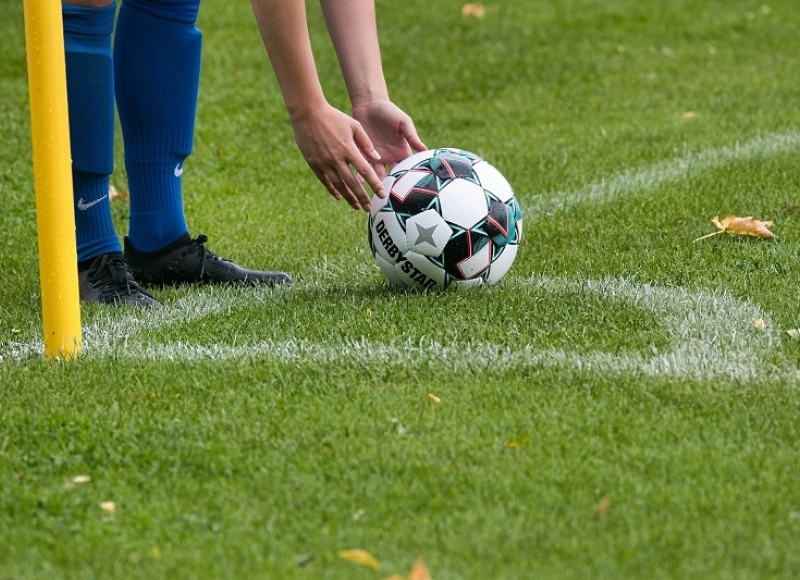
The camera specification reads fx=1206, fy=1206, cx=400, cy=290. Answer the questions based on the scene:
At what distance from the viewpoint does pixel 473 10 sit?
970cm

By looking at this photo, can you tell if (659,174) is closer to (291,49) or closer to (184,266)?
(184,266)

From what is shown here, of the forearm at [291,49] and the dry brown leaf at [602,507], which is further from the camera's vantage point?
the forearm at [291,49]

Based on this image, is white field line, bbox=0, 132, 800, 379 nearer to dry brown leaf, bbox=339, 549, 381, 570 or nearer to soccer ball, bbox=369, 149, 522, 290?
soccer ball, bbox=369, 149, 522, 290

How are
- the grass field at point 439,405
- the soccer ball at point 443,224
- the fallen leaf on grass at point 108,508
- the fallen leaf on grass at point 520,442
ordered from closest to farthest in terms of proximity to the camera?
the grass field at point 439,405, the fallen leaf on grass at point 108,508, the fallen leaf on grass at point 520,442, the soccer ball at point 443,224

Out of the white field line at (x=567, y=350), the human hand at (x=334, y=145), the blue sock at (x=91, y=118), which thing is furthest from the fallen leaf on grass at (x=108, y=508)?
the blue sock at (x=91, y=118)

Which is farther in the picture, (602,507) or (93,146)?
(93,146)

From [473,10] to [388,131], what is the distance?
247 inches

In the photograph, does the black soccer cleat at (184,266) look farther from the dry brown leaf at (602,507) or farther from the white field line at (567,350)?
the dry brown leaf at (602,507)

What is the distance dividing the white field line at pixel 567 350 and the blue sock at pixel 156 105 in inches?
25.8

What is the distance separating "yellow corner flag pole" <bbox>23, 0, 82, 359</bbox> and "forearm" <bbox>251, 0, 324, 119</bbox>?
0.53 m

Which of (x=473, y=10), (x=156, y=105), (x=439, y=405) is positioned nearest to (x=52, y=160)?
(x=439, y=405)

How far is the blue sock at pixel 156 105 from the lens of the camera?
13.5 feet

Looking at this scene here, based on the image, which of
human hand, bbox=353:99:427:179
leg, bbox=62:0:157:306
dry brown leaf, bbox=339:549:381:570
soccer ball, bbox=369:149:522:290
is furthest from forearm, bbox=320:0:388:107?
dry brown leaf, bbox=339:549:381:570

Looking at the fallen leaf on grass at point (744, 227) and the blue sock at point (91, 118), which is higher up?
the blue sock at point (91, 118)
